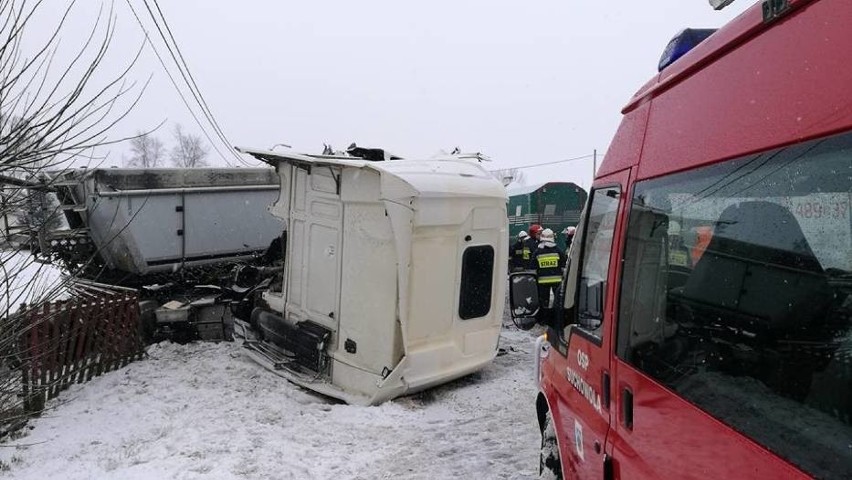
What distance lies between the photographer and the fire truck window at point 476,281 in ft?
22.0

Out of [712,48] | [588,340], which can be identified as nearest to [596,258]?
[588,340]

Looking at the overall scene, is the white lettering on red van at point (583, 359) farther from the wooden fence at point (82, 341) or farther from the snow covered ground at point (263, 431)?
the wooden fence at point (82, 341)

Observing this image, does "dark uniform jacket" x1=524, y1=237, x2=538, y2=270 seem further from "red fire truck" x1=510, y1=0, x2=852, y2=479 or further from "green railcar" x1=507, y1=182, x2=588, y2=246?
"red fire truck" x1=510, y1=0, x2=852, y2=479

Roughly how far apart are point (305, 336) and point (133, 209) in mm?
4547

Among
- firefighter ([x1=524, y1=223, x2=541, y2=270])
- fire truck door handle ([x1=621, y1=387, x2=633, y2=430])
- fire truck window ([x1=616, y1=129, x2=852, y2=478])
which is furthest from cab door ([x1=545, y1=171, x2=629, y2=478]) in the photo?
firefighter ([x1=524, y1=223, x2=541, y2=270])

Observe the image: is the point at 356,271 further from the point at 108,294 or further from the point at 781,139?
the point at 781,139

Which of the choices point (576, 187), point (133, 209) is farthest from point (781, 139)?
point (576, 187)

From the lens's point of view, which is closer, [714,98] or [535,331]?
[714,98]

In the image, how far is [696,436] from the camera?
1529 millimetres

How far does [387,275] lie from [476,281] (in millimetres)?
1280

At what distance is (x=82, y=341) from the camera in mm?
7309

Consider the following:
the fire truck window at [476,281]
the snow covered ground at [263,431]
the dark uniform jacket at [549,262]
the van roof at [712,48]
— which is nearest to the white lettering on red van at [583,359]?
the van roof at [712,48]

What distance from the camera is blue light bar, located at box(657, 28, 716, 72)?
2070mm

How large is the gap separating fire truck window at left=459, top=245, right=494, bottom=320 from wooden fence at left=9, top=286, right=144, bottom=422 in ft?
14.8
